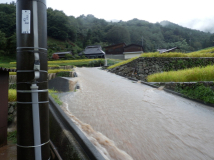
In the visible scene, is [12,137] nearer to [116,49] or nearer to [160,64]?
[160,64]

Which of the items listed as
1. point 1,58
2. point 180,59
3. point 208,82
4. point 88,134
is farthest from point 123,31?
point 88,134

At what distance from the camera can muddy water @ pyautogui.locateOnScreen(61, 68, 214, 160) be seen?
10.2 ft

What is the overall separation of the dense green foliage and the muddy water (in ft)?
1.24

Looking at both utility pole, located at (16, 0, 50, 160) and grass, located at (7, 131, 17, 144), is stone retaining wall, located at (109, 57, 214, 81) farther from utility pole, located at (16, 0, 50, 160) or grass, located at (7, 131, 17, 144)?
utility pole, located at (16, 0, 50, 160)

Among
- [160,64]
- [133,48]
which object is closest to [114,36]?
[133,48]

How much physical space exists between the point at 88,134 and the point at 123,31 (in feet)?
198

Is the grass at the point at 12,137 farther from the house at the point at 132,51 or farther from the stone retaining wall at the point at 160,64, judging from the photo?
the house at the point at 132,51

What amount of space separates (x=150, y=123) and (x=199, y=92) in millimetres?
3133

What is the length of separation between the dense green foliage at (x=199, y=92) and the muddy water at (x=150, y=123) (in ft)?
1.24

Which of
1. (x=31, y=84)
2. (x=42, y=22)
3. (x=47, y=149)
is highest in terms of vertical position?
(x=42, y=22)

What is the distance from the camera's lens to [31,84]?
6.66 ft

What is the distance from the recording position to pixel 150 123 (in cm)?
421

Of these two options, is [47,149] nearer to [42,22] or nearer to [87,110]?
[42,22]

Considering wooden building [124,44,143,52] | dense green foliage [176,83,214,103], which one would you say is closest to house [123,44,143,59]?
wooden building [124,44,143,52]
